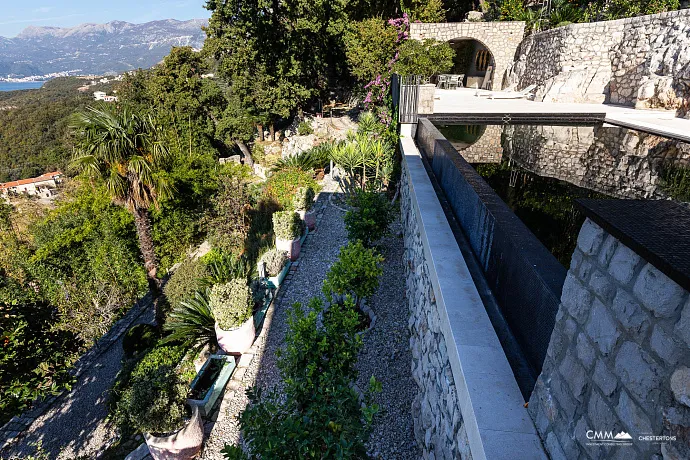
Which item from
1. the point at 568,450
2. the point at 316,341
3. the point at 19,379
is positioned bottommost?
the point at 19,379

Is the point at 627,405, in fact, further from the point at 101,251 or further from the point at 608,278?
the point at 101,251

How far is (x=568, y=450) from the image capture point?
1643mm

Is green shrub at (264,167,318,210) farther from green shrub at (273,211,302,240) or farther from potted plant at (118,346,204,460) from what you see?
potted plant at (118,346,204,460)

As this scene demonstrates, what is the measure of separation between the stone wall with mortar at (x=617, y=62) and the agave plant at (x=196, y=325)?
13918 mm

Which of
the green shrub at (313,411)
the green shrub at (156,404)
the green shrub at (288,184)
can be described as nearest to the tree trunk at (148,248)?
the green shrub at (288,184)

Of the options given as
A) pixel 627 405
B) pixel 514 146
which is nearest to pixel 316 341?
pixel 627 405

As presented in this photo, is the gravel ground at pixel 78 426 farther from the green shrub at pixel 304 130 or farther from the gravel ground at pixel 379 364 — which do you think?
the green shrub at pixel 304 130

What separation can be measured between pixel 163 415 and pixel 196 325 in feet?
7.80

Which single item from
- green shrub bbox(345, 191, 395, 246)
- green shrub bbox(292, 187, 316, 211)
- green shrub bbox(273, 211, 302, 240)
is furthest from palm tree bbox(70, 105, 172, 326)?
green shrub bbox(345, 191, 395, 246)

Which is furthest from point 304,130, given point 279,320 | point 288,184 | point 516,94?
point 279,320

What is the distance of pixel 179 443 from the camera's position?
13.8 feet

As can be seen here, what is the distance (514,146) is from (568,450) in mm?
6094

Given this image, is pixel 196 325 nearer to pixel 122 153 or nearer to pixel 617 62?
pixel 122 153

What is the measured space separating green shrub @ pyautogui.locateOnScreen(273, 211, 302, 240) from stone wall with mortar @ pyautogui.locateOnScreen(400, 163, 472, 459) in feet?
12.1
